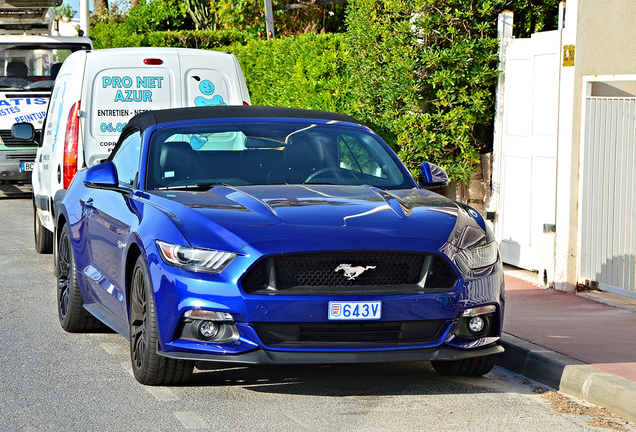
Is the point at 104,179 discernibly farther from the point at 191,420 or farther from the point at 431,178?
the point at 431,178

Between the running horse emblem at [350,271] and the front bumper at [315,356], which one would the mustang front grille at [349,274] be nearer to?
the running horse emblem at [350,271]

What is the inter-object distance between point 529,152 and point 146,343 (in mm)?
5362

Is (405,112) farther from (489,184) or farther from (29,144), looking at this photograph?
(29,144)

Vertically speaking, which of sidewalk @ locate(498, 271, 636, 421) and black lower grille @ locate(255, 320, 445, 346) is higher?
black lower grille @ locate(255, 320, 445, 346)

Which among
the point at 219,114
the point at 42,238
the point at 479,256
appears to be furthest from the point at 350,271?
the point at 42,238

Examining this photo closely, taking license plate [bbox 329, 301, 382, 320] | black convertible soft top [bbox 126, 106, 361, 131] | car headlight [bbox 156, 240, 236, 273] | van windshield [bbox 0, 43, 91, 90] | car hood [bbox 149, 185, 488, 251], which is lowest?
license plate [bbox 329, 301, 382, 320]

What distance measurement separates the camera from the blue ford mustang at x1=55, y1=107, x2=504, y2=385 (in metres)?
5.39

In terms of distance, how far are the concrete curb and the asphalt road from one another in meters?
0.09

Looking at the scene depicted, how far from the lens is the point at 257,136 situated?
22.8 ft

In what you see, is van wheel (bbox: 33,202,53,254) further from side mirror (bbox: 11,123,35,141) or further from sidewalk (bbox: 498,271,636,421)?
sidewalk (bbox: 498,271,636,421)

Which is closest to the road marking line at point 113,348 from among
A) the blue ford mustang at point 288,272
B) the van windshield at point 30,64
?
the blue ford mustang at point 288,272

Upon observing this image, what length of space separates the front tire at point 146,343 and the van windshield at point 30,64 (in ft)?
39.1

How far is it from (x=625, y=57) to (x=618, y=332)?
2.99 meters

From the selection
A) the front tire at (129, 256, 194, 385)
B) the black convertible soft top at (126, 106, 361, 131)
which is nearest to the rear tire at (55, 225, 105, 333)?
the black convertible soft top at (126, 106, 361, 131)
